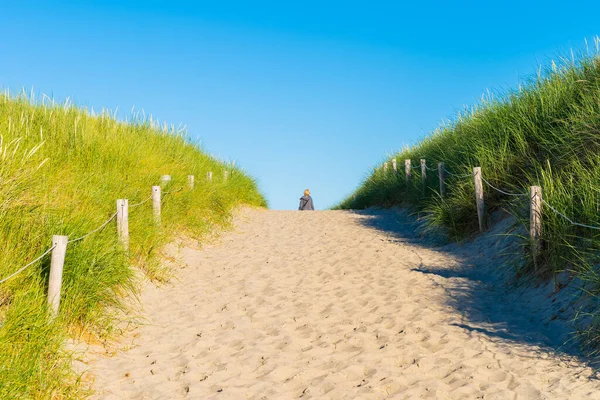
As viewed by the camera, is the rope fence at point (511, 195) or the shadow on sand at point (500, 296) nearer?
the shadow on sand at point (500, 296)

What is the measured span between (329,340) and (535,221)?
10.0ft

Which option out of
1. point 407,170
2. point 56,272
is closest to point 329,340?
point 56,272

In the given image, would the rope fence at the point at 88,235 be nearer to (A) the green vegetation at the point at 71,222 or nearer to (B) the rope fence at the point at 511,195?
(A) the green vegetation at the point at 71,222

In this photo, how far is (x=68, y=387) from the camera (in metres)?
4.33

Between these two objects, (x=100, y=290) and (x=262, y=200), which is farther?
(x=262, y=200)

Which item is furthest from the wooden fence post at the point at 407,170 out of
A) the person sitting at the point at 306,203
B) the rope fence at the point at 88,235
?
the person sitting at the point at 306,203

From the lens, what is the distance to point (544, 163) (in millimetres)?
8852

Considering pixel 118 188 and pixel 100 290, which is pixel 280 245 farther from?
pixel 100 290

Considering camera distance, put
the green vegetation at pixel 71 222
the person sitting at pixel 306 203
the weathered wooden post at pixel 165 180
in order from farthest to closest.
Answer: the person sitting at pixel 306 203 < the weathered wooden post at pixel 165 180 < the green vegetation at pixel 71 222

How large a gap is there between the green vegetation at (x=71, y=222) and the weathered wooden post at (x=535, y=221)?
4.82m

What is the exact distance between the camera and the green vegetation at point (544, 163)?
21.3 feet

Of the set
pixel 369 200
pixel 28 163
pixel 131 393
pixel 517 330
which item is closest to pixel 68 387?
pixel 131 393

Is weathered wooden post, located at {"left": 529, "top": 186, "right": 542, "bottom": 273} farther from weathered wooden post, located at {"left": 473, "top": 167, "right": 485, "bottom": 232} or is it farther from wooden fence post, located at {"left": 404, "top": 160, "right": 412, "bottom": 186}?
wooden fence post, located at {"left": 404, "top": 160, "right": 412, "bottom": 186}

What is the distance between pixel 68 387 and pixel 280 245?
6709 mm
